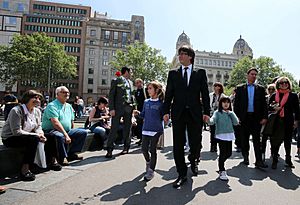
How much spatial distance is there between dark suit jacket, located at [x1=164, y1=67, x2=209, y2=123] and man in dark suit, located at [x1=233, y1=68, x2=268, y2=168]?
1.89 m

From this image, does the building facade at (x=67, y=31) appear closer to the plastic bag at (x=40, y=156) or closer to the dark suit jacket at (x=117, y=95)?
the dark suit jacket at (x=117, y=95)

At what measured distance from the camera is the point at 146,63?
184 ft

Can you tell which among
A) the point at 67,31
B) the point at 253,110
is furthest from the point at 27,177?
the point at 67,31

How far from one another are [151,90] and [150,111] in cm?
39

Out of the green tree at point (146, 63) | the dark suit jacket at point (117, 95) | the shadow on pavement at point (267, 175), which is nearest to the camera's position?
the shadow on pavement at point (267, 175)

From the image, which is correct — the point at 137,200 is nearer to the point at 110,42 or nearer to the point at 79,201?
the point at 79,201

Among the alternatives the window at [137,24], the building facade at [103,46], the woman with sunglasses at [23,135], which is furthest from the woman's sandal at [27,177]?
the window at [137,24]

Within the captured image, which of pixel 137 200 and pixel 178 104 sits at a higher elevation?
pixel 178 104

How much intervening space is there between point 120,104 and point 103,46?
7757 centimetres

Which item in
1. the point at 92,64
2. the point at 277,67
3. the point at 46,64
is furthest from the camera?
the point at 92,64

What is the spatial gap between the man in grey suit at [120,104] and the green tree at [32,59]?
4494 cm

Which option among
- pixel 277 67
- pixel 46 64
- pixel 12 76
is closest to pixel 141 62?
pixel 46 64

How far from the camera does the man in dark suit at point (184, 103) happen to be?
435cm

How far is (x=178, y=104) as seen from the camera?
172 inches
